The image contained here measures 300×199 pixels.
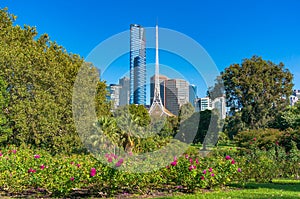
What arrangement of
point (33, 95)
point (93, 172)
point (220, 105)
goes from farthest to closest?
point (220, 105) < point (33, 95) < point (93, 172)

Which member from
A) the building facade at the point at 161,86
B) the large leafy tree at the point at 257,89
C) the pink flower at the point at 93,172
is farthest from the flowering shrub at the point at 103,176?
the large leafy tree at the point at 257,89

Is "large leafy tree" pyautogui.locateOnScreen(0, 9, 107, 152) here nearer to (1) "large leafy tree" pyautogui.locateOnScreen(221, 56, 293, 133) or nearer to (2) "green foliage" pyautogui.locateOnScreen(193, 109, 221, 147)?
(2) "green foliage" pyautogui.locateOnScreen(193, 109, 221, 147)

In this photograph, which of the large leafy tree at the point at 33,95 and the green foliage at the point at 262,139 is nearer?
the green foliage at the point at 262,139

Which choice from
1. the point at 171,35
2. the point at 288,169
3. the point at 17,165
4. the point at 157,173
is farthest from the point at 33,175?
the point at 288,169

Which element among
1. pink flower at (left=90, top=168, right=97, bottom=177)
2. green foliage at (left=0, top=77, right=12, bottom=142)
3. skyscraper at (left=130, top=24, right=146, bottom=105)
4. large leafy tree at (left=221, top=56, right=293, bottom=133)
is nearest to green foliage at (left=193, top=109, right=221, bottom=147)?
large leafy tree at (left=221, top=56, right=293, bottom=133)

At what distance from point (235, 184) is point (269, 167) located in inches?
55.3

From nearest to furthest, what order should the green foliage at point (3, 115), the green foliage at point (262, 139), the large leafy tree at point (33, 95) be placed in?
the green foliage at point (3, 115) < the green foliage at point (262, 139) < the large leafy tree at point (33, 95)

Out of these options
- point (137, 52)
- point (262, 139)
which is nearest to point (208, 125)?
point (262, 139)

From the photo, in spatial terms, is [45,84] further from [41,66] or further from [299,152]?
[299,152]

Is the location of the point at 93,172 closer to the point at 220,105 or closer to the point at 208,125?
the point at 208,125

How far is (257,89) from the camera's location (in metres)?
29.2

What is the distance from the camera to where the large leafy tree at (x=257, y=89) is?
29172 millimetres

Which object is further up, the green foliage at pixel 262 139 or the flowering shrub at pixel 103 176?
the green foliage at pixel 262 139

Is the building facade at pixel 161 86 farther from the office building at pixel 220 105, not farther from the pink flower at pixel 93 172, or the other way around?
the pink flower at pixel 93 172
